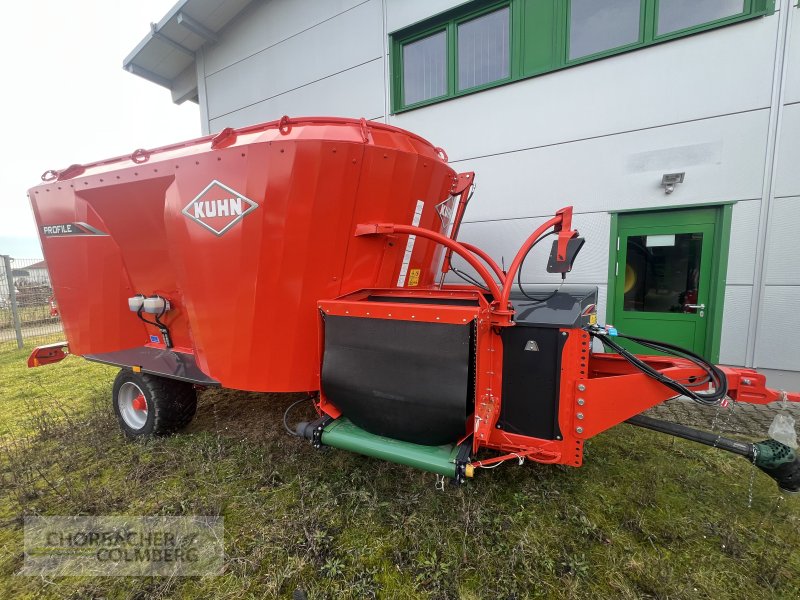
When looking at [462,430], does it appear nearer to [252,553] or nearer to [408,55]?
[252,553]

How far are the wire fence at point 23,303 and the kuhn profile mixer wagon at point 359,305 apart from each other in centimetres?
774

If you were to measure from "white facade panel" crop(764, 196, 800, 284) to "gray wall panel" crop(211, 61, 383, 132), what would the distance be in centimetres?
541

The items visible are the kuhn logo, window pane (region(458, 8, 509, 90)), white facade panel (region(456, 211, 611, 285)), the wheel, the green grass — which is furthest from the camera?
window pane (region(458, 8, 509, 90))

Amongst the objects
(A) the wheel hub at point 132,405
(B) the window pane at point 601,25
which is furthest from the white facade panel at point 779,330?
(A) the wheel hub at point 132,405

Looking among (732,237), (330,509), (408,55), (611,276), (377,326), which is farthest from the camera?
(408,55)

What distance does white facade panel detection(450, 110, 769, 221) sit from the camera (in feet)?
12.6

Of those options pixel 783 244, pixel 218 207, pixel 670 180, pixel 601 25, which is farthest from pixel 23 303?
pixel 783 244

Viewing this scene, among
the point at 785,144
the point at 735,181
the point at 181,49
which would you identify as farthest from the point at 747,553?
the point at 181,49

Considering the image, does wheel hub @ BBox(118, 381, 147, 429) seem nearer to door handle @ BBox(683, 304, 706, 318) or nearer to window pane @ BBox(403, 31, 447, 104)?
window pane @ BBox(403, 31, 447, 104)

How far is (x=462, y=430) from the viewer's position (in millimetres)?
2045

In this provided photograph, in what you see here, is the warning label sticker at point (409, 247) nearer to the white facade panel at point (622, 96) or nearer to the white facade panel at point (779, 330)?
the white facade panel at point (622, 96)

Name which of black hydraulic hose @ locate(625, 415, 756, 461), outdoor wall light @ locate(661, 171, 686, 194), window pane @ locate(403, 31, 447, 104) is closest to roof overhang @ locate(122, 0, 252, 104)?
window pane @ locate(403, 31, 447, 104)

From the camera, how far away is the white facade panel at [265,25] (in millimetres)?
6144

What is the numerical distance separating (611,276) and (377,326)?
3.68m
